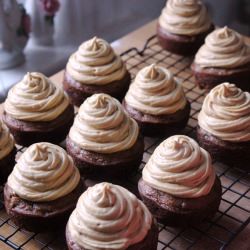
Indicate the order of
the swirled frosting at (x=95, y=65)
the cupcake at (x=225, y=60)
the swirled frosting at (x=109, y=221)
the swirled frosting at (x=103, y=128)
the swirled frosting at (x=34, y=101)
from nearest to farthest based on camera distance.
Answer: the swirled frosting at (x=109, y=221)
the swirled frosting at (x=103, y=128)
the swirled frosting at (x=34, y=101)
the swirled frosting at (x=95, y=65)
the cupcake at (x=225, y=60)

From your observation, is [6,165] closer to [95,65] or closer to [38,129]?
[38,129]

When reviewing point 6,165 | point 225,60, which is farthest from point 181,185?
point 225,60

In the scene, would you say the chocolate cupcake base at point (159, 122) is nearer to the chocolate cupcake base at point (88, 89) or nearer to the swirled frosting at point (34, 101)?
the chocolate cupcake base at point (88, 89)

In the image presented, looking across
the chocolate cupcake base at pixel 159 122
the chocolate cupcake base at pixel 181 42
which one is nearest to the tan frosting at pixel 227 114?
the chocolate cupcake base at pixel 159 122

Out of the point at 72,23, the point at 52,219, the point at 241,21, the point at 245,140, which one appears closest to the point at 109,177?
the point at 52,219

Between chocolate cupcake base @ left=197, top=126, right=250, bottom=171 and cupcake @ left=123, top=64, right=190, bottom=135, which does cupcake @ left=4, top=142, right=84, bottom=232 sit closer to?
cupcake @ left=123, top=64, right=190, bottom=135

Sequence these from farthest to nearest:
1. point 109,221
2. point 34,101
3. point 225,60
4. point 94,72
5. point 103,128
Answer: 1. point 225,60
2. point 94,72
3. point 34,101
4. point 103,128
5. point 109,221
